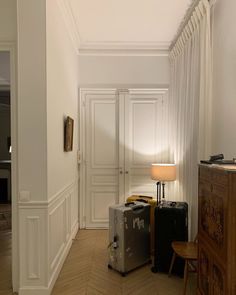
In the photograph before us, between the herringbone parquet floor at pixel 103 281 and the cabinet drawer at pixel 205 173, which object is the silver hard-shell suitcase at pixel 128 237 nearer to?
the herringbone parquet floor at pixel 103 281

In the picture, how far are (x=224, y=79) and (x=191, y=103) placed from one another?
0.74 metres

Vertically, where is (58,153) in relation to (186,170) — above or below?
above

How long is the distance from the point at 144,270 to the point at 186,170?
1.42 m

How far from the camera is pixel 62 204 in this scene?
12.1 ft

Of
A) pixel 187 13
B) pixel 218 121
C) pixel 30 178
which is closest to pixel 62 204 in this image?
pixel 30 178

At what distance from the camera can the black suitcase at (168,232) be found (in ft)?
11.0

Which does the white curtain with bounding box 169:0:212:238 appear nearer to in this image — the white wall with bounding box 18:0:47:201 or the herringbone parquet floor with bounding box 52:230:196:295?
the herringbone parquet floor with bounding box 52:230:196:295

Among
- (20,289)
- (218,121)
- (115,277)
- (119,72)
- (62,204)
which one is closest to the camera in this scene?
(20,289)

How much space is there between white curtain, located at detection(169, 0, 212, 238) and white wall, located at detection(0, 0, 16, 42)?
2.10 meters

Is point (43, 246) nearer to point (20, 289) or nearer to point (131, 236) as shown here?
point (20, 289)

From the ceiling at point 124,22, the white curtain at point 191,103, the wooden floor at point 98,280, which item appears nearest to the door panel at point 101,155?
the ceiling at point 124,22

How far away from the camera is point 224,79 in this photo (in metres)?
2.89

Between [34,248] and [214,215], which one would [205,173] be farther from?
[34,248]

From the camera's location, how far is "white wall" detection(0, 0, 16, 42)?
2.93m
